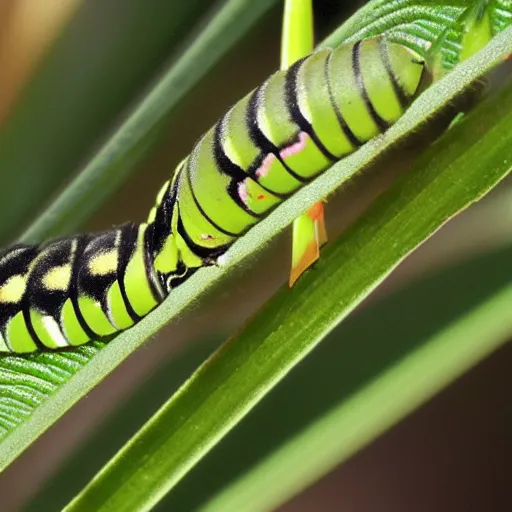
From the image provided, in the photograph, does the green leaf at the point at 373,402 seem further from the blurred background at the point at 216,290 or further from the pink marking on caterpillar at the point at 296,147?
the pink marking on caterpillar at the point at 296,147

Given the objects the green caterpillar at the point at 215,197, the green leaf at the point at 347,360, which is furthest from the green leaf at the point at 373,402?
the green caterpillar at the point at 215,197

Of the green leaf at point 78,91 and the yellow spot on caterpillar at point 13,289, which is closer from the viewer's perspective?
the yellow spot on caterpillar at point 13,289

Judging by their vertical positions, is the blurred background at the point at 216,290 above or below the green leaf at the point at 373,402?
above

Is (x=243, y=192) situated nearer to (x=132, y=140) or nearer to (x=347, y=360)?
(x=347, y=360)

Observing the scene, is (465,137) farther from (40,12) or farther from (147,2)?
(40,12)

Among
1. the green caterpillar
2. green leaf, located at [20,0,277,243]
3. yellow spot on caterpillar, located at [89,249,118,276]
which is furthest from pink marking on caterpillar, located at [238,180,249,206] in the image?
green leaf, located at [20,0,277,243]

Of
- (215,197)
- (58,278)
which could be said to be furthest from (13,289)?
Answer: (215,197)

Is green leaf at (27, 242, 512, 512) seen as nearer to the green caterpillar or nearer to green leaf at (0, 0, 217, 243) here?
the green caterpillar

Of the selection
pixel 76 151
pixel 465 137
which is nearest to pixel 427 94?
pixel 465 137
